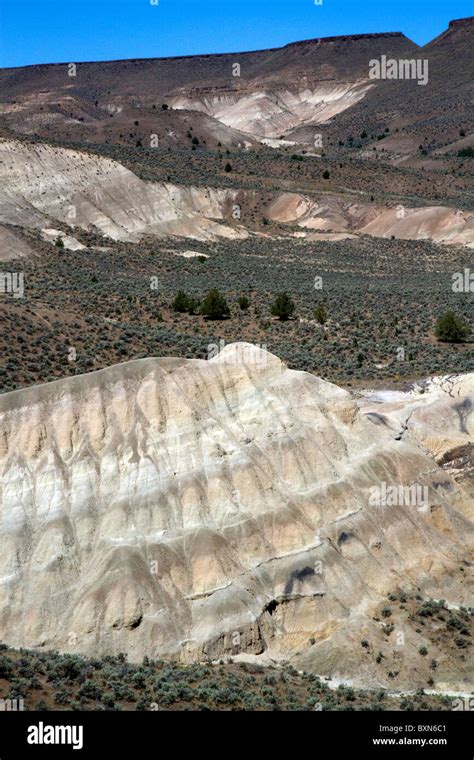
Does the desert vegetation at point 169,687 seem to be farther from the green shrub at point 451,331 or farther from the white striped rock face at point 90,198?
the white striped rock face at point 90,198

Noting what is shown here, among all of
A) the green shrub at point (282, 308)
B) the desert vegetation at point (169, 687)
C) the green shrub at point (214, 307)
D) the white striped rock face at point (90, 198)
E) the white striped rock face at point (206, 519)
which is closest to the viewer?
the desert vegetation at point (169, 687)

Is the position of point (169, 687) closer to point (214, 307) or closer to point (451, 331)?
point (451, 331)

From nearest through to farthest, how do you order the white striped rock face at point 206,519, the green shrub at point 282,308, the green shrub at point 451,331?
the white striped rock face at point 206,519 → the green shrub at point 451,331 → the green shrub at point 282,308

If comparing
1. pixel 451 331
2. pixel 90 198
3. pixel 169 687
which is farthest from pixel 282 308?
pixel 169 687

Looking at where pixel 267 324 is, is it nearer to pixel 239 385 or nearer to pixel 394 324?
pixel 394 324

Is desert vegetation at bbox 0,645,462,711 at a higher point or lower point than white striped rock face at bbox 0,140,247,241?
lower

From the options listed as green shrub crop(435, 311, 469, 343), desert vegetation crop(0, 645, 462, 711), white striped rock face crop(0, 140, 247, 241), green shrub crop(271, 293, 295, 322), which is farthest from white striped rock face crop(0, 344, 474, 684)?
white striped rock face crop(0, 140, 247, 241)

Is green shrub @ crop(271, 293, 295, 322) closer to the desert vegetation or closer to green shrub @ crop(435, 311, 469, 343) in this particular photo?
green shrub @ crop(435, 311, 469, 343)

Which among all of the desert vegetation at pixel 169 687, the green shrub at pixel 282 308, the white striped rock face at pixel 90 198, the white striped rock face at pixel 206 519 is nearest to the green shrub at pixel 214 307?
the green shrub at pixel 282 308
